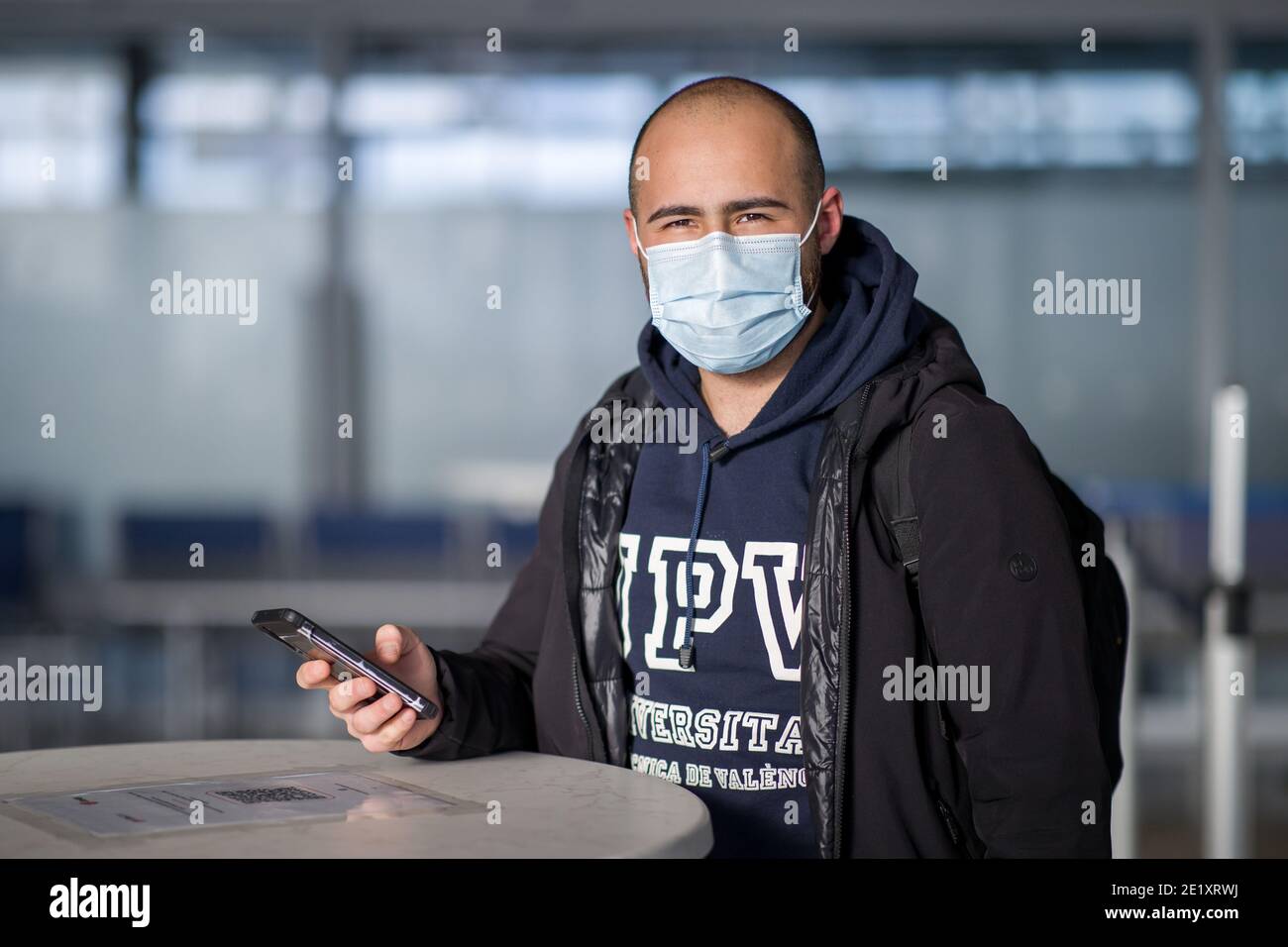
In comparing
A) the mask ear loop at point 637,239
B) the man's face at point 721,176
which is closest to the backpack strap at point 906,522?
the man's face at point 721,176

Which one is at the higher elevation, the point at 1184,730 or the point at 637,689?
the point at 637,689

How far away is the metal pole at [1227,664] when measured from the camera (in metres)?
2.92

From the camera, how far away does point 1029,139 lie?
660 cm

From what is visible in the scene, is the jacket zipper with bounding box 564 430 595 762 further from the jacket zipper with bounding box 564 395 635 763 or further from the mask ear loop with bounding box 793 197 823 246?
the mask ear loop with bounding box 793 197 823 246

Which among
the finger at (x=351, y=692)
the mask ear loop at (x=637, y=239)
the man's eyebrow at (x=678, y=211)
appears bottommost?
the finger at (x=351, y=692)

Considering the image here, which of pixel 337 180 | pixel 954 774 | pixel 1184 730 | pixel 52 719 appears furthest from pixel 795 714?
pixel 337 180

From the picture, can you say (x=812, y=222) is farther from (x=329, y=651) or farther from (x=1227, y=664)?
(x=1227, y=664)

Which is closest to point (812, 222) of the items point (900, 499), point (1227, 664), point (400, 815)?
point (900, 499)

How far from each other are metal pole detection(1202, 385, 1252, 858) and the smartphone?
2079 millimetres

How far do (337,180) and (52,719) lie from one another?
2929 millimetres

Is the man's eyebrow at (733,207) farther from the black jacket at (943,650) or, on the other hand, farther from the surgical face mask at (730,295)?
the black jacket at (943,650)

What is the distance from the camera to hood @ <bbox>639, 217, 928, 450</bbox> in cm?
156

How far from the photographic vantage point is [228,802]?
4.13ft
